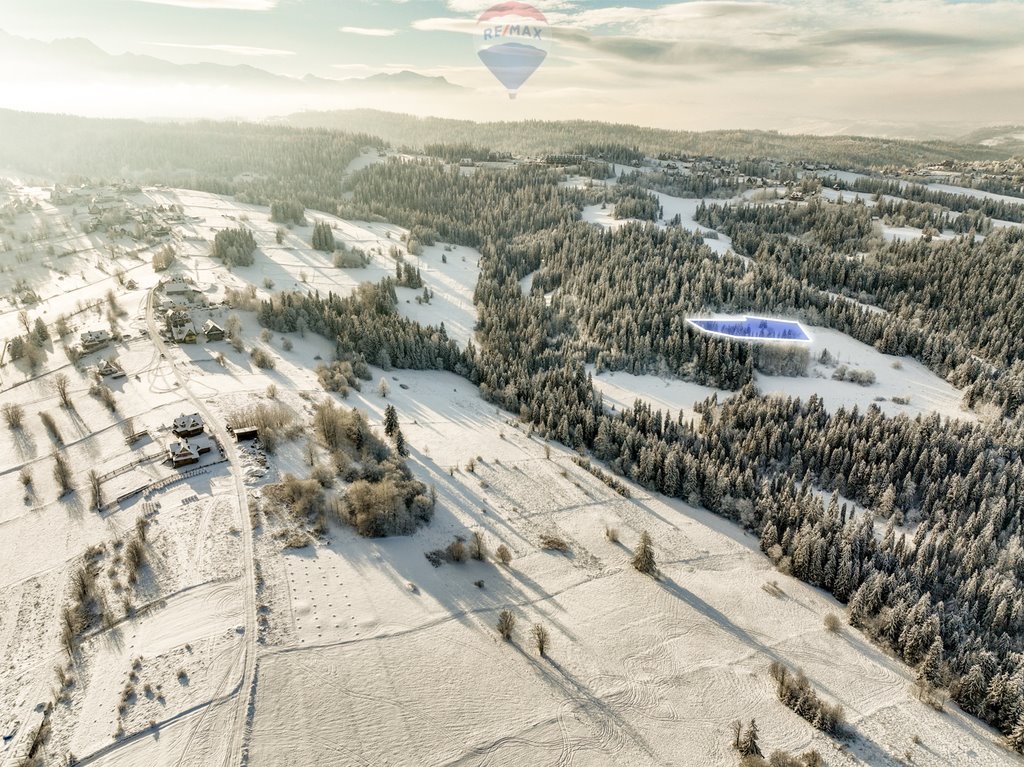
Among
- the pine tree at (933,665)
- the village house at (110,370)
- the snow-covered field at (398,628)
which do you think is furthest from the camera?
the village house at (110,370)

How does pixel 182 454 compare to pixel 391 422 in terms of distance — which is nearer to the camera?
pixel 182 454

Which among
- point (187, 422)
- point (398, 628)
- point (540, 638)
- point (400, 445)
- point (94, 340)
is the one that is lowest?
point (540, 638)

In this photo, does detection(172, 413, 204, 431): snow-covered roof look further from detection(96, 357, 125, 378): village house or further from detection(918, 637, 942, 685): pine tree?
detection(918, 637, 942, 685): pine tree

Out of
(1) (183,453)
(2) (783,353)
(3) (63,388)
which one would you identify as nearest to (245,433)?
(1) (183,453)

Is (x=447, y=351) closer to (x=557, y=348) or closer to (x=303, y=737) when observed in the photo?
(x=557, y=348)

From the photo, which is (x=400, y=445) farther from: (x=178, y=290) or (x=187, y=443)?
(x=178, y=290)

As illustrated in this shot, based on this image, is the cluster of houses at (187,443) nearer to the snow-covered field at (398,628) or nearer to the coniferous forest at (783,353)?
the snow-covered field at (398,628)

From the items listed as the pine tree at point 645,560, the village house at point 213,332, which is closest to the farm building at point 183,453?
the village house at point 213,332
